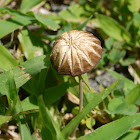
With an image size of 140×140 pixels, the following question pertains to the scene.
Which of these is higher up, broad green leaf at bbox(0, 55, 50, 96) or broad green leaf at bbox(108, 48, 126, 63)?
broad green leaf at bbox(0, 55, 50, 96)

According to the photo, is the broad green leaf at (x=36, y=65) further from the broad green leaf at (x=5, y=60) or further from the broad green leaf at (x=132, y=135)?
the broad green leaf at (x=132, y=135)

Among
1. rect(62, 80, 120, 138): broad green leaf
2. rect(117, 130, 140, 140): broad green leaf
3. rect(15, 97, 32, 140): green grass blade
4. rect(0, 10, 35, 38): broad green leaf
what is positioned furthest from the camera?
rect(0, 10, 35, 38): broad green leaf

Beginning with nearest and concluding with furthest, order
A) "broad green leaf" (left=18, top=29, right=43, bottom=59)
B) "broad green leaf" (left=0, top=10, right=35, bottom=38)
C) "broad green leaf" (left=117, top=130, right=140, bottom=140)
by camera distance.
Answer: "broad green leaf" (left=117, top=130, right=140, bottom=140)
"broad green leaf" (left=0, top=10, right=35, bottom=38)
"broad green leaf" (left=18, top=29, right=43, bottom=59)

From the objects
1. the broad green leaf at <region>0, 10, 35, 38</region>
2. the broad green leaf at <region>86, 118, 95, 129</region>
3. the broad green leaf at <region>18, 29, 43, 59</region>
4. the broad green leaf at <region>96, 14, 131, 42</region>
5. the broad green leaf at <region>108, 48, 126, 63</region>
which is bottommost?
the broad green leaf at <region>86, 118, 95, 129</region>

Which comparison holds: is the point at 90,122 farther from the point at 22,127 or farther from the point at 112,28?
the point at 112,28

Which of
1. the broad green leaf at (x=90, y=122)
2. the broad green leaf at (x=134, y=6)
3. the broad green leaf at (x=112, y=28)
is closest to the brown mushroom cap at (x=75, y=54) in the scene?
the broad green leaf at (x=90, y=122)

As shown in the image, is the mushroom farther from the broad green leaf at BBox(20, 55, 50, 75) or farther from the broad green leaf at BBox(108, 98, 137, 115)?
the broad green leaf at BBox(108, 98, 137, 115)

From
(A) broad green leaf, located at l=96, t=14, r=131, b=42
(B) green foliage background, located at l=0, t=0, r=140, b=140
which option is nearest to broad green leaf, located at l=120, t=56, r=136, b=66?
(B) green foliage background, located at l=0, t=0, r=140, b=140

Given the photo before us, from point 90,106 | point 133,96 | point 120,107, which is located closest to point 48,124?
point 90,106
